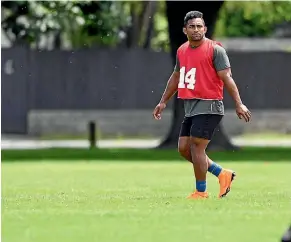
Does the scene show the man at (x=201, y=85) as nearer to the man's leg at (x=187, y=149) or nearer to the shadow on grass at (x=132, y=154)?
the man's leg at (x=187, y=149)

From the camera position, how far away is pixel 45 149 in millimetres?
29969

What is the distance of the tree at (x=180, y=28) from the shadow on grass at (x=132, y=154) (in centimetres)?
48

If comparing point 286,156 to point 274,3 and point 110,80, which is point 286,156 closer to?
point 110,80

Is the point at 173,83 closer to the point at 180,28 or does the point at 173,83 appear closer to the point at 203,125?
the point at 203,125
